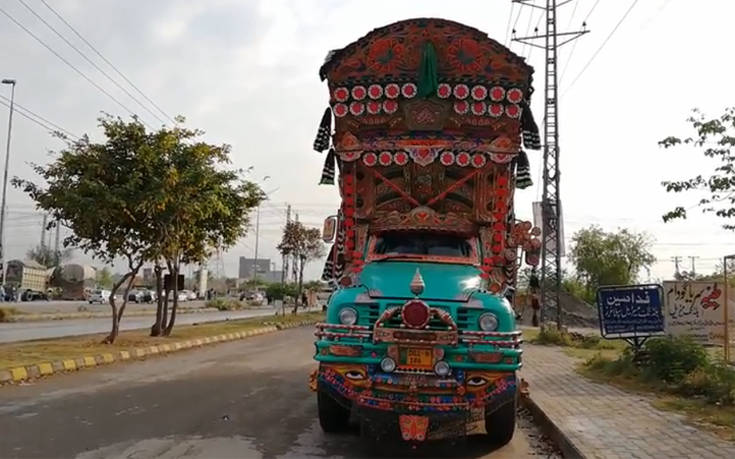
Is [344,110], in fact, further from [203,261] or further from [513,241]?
[203,261]

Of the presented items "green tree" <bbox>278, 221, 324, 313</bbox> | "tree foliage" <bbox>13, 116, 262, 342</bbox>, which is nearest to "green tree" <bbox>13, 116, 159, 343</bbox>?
"tree foliage" <bbox>13, 116, 262, 342</bbox>

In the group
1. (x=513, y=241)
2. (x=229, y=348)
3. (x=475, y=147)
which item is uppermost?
(x=475, y=147)

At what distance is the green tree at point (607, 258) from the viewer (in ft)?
206

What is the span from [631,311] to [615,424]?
5.53 metres

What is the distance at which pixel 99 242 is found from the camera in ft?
55.8

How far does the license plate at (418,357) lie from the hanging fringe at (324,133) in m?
4.22

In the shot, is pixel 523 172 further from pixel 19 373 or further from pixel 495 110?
pixel 19 373

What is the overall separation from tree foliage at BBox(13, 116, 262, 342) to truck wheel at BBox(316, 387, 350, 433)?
9.32m

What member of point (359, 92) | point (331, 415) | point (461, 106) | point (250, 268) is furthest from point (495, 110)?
point (250, 268)

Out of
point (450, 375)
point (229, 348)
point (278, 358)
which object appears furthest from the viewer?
point (229, 348)

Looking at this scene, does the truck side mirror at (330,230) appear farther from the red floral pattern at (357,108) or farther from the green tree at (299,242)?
the green tree at (299,242)

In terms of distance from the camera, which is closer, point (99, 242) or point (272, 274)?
point (99, 242)

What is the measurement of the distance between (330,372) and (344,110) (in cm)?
376

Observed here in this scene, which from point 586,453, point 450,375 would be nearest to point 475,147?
point 450,375
